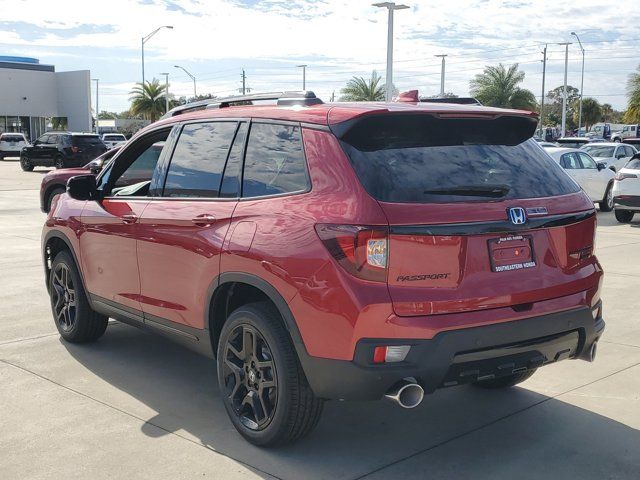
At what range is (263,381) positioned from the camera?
160 inches

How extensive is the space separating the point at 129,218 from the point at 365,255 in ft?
7.11

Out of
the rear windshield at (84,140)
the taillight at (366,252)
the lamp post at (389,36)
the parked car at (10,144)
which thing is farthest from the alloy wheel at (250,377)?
the parked car at (10,144)

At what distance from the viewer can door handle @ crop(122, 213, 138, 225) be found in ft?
16.6

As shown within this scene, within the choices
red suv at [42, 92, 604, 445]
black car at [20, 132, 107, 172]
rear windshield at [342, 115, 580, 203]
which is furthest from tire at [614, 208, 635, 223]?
black car at [20, 132, 107, 172]

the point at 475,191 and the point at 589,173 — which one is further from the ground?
the point at 475,191

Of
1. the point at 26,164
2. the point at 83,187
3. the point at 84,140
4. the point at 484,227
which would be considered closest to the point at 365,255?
the point at 484,227

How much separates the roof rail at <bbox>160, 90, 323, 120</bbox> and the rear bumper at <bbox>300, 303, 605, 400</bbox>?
146 cm

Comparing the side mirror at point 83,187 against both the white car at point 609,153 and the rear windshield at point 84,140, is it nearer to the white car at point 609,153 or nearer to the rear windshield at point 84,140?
the white car at point 609,153

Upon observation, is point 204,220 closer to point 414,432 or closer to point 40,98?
point 414,432

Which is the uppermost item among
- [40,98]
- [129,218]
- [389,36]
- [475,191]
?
[389,36]

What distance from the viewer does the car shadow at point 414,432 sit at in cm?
395

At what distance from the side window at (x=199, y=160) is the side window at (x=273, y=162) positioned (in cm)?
25

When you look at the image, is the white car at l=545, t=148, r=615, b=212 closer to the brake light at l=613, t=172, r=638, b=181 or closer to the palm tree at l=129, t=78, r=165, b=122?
the brake light at l=613, t=172, r=638, b=181

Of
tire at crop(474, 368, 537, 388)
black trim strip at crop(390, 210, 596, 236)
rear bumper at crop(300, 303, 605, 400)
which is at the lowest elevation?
tire at crop(474, 368, 537, 388)
